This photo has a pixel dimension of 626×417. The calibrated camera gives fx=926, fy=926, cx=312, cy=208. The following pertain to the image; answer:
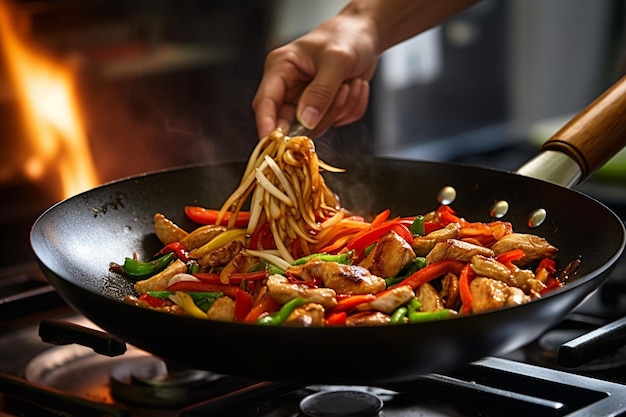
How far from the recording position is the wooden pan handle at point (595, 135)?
162 cm

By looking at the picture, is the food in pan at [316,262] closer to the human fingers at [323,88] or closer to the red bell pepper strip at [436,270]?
the red bell pepper strip at [436,270]

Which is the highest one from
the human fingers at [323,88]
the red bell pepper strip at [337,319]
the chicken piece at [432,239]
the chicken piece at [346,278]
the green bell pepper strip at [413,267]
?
the human fingers at [323,88]

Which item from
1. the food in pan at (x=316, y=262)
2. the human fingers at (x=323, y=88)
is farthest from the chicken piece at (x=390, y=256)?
the human fingers at (x=323, y=88)

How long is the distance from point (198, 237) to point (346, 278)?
381 mm

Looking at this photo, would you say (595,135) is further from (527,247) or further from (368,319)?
(368,319)

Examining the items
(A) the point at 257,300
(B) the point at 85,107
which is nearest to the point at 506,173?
(A) the point at 257,300

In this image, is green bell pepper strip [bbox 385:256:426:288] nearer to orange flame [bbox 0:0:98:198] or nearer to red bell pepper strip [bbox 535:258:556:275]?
red bell pepper strip [bbox 535:258:556:275]

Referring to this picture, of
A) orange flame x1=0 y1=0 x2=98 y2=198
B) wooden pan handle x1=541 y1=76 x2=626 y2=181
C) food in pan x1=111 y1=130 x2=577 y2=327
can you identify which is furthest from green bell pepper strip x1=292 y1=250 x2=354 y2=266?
orange flame x1=0 y1=0 x2=98 y2=198

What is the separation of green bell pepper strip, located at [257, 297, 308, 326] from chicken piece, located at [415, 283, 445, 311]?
18 centimetres

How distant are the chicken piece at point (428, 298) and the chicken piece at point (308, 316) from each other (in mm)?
176

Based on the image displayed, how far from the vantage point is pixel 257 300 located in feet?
4.55

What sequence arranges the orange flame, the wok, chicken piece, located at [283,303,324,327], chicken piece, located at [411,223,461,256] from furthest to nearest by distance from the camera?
the orange flame, chicken piece, located at [411,223,461,256], chicken piece, located at [283,303,324,327], the wok

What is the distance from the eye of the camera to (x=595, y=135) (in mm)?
1621

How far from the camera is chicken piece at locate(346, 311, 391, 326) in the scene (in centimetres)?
124
